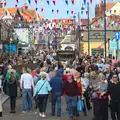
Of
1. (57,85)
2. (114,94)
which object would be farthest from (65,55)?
(114,94)

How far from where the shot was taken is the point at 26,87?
17.6 m

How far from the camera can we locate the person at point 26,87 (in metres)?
17.5

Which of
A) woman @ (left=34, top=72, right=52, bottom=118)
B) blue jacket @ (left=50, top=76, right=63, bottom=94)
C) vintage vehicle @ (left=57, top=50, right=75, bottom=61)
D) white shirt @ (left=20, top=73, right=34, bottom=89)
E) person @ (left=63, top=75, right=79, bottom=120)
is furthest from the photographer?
vintage vehicle @ (left=57, top=50, right=75, bottom=61)

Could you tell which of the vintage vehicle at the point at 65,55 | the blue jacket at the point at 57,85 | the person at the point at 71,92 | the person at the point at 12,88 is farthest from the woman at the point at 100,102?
the vintage vehicle at the point at 65,55

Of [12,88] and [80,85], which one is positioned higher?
[80,85]

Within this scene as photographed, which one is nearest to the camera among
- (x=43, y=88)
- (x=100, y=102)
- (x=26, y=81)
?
(x=100, y=102)

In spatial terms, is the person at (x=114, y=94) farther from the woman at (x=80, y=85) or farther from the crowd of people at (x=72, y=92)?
the woman at (x=80, y=85)

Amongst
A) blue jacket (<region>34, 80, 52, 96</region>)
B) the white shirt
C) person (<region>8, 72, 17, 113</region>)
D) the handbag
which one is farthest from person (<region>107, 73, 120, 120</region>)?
person (<region>8, 72, 17, 113</region>)

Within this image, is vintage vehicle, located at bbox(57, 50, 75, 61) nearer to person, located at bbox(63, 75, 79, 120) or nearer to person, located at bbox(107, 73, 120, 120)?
person, located at bbox(63, 75, 79, 120)

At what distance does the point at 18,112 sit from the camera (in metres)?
17.8

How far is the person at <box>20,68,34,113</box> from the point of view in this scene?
691 inches

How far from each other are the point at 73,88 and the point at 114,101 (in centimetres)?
172

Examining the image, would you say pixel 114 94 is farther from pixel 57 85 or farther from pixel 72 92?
pixel 57 85

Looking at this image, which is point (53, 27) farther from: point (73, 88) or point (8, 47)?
point (73, 88)
